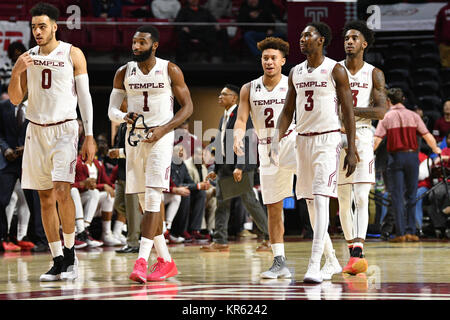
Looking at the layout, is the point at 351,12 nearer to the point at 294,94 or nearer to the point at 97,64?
the point at 97,64

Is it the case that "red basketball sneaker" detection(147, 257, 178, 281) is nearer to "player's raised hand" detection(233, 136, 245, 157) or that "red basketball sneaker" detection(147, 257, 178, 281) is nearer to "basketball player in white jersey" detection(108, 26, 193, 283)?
"basketball player in white jersey" detection(108, 26, 193, 283)

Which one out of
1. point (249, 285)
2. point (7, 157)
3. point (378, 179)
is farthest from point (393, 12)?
point (249, 285)

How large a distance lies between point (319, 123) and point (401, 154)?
582cm

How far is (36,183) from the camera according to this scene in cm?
643

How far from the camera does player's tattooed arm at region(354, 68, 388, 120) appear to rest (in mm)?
6852

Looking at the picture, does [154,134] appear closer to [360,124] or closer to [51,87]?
[51,87]

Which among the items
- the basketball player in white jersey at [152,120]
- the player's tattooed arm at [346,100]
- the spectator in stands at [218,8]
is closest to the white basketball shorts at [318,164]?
the player's tattooed arm at [346,100]

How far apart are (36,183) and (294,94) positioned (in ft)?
7.31

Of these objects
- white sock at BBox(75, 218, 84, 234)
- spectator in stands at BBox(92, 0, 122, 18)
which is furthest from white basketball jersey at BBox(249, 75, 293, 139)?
spectator in stands at BBox(92, 0, 122, 18)

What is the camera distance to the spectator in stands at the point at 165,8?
16625mm

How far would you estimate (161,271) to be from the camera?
250 inches

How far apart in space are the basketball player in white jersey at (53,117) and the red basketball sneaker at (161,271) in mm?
639

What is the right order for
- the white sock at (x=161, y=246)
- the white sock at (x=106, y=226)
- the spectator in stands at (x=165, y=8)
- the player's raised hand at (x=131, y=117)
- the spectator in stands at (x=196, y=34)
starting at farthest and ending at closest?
the spectator in stands at (x=165, y=8) < the spectator in stands at (x=196, y=34) < the white sock at (x=106, y=226) < the white sock at (x=161, y=246) < the player's raised hand at (x=131, y=117)

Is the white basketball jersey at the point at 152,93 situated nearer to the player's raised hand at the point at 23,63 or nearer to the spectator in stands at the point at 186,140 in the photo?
the player's raised hand at the point at 23,63
